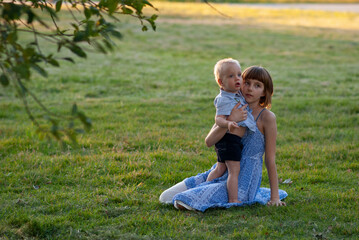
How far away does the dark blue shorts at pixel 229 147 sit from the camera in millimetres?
4434

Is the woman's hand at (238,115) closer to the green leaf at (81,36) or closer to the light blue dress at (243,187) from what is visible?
the light blue dress at (243,187)

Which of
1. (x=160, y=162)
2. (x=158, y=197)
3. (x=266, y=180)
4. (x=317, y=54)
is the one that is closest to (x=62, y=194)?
(x=158, y=197)

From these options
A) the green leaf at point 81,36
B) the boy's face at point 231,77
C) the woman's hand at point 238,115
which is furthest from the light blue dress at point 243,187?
the green leaf at point 81,36

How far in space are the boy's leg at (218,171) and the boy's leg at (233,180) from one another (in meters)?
0.16

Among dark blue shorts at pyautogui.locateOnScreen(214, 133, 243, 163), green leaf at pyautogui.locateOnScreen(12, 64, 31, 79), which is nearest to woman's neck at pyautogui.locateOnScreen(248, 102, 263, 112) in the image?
dark blue shorts at pyautogui.locateOnScreen(214, 133, 243, 163)

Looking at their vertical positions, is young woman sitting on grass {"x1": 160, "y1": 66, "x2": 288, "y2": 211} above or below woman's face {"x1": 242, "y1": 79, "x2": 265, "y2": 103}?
below

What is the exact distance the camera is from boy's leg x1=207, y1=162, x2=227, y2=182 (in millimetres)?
4637

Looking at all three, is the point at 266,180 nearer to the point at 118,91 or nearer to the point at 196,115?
the point at 196,115

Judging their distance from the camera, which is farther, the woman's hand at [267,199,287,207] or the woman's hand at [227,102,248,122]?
the woman's hand at [267,199,287,207]

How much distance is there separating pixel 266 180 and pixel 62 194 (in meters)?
2.34

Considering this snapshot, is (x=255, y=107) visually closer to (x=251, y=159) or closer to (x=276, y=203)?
(x=251, y=159)

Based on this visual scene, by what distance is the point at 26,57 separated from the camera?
221 centimetres

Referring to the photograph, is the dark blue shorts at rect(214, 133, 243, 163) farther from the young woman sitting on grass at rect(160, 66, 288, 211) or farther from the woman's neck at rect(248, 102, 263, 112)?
the woman's neck at rect(248, 102, 263, 112)

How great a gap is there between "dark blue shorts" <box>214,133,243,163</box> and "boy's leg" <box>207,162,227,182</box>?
0.48 feet
